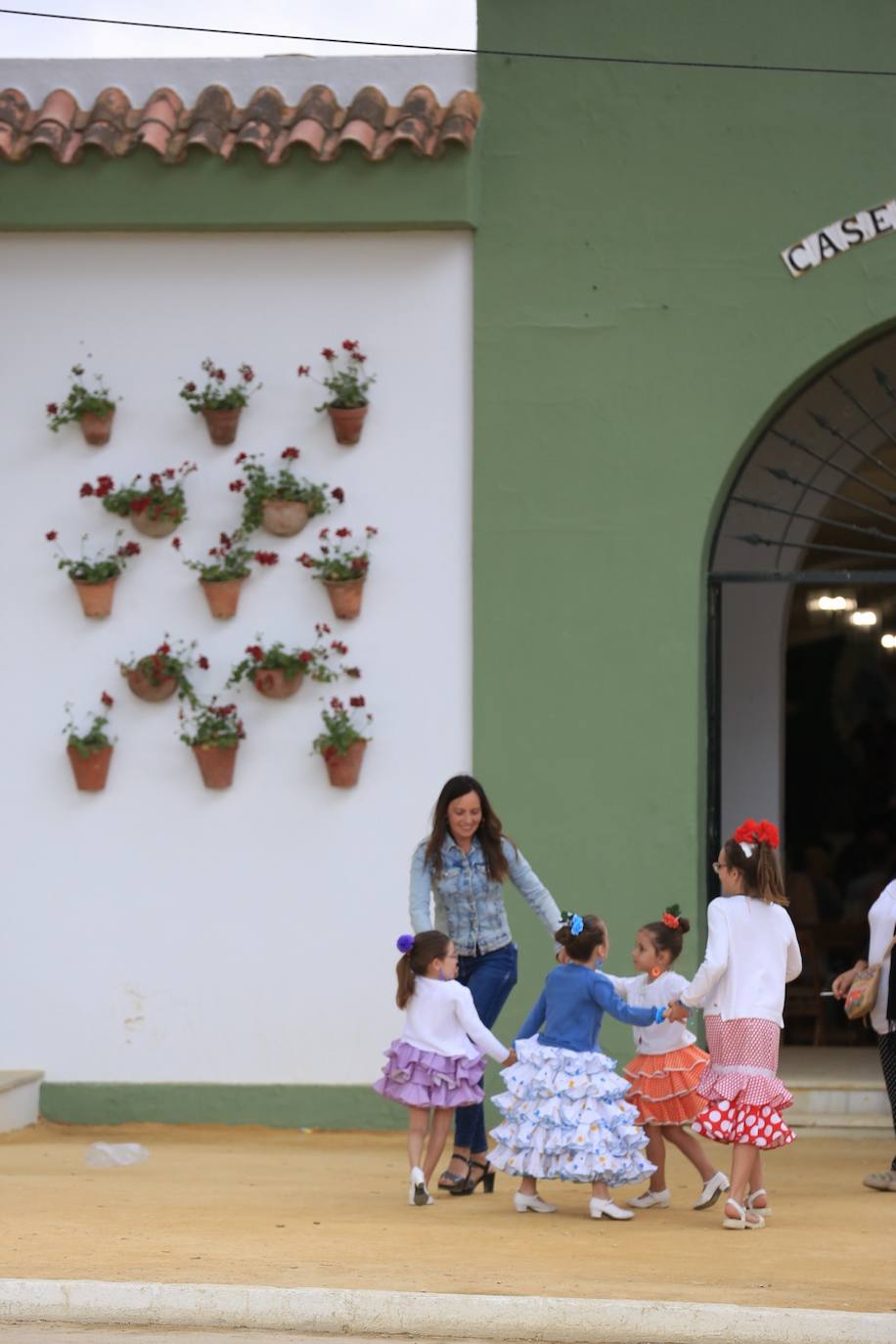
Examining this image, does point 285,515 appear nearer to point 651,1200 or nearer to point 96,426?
point 96,426

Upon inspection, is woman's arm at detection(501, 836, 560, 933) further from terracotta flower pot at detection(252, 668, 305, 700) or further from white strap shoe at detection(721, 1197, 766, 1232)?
terracotta flower pot at detection(252, 668, 305, 700)

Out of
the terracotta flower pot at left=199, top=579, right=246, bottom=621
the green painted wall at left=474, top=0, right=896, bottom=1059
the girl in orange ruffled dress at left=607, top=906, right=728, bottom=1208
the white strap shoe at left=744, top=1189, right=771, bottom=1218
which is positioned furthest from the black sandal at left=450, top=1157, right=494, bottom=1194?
the terracotta flower pot at left=199, top=579, right=246, bottom=621

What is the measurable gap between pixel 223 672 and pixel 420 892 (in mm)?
2081

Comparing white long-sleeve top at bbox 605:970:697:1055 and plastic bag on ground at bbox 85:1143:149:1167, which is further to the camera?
plastic bag on ground at bbox 85:1143:149:1167

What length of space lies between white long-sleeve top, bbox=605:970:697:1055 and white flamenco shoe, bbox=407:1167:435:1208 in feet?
3.16

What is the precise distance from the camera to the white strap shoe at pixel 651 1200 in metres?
7.33

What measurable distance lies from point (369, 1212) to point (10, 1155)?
2.21 metres

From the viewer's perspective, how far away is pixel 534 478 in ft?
30.4

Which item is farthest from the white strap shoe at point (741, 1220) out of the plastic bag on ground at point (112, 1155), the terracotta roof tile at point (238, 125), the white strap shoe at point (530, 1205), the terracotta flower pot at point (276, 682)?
the terracotta roof tile at point (238, 125)

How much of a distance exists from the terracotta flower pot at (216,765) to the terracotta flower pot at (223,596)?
650 mm

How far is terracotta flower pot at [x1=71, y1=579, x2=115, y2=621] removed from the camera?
9.38m

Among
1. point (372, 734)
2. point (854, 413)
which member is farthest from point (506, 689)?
point (854, 413)

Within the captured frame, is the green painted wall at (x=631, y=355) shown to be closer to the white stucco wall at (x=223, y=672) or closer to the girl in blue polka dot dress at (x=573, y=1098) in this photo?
the white stucco wall at (x=223, y=672)

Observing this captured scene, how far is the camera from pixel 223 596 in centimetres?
931
